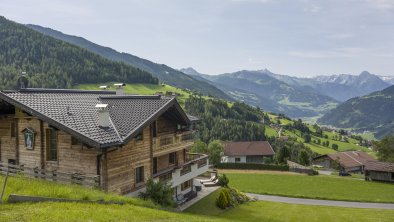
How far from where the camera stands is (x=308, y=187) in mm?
61625

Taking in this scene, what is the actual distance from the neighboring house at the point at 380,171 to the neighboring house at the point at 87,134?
62.9 metres

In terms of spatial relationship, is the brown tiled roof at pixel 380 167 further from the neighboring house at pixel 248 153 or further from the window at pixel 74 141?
the window at pixel 74 141

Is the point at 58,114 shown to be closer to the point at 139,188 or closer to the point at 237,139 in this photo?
the point at 139,188

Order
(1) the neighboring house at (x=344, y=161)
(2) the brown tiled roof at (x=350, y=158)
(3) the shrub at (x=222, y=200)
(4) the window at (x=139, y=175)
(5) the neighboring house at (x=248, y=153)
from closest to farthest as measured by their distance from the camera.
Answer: (4) the window at (x=139, y=175)
(3) the shrub at (x=222, y=200)
(5) the neighboring house at (x=248, y=153)
(1) the neighboring house at (x=344, y=161)
(2) the brown tiled roof at (x=350, y=158)

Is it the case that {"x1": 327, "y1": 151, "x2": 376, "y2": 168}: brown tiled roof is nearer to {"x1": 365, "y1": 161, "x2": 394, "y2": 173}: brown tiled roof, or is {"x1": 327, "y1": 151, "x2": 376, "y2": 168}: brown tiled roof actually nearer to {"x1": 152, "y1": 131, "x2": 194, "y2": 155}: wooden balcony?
{"x1": 365, "y1": 161, "x2": 394, "y2": 173}: brown tiled roof

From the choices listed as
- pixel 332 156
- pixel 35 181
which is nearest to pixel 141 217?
pixel 35 181

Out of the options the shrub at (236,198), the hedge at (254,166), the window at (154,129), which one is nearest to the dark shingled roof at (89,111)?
the window at (154,129)

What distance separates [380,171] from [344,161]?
135 ft

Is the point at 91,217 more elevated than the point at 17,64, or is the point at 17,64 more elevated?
the point at 17,64

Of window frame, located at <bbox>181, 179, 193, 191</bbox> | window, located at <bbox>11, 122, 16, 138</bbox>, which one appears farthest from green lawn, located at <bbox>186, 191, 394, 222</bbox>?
window, located at <bbox>11, 122, 16, 138</bbox>

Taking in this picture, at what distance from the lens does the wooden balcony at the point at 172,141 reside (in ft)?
96.5

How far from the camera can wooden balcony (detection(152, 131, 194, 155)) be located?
29.4 metres

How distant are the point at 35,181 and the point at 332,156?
369ft

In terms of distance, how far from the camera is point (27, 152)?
2608cm
